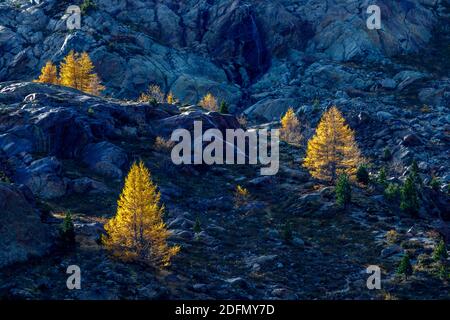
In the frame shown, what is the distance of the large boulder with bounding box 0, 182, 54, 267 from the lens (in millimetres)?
35750

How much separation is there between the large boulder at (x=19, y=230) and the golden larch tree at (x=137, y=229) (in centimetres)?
376

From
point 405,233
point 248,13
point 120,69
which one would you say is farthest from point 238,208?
point 248,13

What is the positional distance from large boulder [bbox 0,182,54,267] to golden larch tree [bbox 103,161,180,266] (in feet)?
12.4

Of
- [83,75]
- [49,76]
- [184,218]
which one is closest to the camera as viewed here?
[184,218]

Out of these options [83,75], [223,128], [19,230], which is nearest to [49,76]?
[83,75]

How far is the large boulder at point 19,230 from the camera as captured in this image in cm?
3575

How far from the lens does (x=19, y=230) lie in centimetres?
3700

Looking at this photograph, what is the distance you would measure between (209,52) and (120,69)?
60.3ft

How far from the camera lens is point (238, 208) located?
49875 millimetres

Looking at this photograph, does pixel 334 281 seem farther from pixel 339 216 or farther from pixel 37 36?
pixel 37 36

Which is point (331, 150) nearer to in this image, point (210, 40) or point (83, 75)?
point (83, 75)

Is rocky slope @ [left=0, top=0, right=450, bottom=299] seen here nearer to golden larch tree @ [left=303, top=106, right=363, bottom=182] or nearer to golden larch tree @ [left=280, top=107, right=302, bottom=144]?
golden larch tree @ [left=280, top=107, right=302, bottom=144]

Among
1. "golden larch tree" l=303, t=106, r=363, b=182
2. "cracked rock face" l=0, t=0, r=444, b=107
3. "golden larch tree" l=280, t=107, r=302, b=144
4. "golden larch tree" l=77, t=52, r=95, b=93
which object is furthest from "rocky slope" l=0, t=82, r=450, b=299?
"cracked rock face" l=0, t=0, r=444, b=107

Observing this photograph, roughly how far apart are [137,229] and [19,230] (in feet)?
22.2
